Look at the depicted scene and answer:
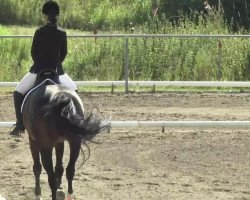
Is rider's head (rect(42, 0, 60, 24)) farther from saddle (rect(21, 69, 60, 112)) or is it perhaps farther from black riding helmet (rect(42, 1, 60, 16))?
saddle (rect(21, 69, 60, 112))

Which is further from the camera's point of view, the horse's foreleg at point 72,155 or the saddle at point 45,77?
the saddle at point 45,77

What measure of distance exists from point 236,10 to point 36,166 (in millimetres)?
19075

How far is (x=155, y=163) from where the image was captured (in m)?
9.34

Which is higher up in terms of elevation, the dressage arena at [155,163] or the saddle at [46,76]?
the saddle at [46,76]

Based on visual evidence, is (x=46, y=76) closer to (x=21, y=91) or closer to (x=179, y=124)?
(x=21, y=91)

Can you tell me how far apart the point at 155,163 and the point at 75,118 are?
9.14ft

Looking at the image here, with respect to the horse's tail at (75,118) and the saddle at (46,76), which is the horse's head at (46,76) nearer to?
the saddle at (46,76)

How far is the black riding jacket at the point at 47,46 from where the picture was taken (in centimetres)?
765

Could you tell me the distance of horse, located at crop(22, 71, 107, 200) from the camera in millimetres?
6840

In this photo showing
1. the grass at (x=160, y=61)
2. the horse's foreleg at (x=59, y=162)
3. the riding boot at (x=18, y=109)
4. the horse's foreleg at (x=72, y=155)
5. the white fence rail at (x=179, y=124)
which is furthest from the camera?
the grass at (x=160, y=61)

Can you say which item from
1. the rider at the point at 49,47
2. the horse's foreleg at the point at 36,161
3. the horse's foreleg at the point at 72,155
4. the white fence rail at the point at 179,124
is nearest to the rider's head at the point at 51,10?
the rider at the point at 49,47

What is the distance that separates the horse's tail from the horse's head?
24.2 inches

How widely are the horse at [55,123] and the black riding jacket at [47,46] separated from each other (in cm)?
34

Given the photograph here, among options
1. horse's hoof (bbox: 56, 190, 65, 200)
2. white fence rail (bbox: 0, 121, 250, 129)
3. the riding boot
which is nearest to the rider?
the riding boot
